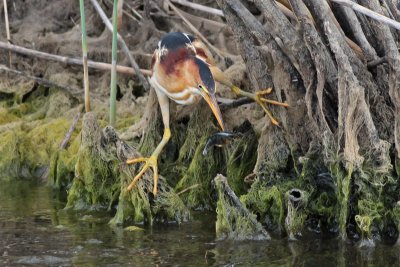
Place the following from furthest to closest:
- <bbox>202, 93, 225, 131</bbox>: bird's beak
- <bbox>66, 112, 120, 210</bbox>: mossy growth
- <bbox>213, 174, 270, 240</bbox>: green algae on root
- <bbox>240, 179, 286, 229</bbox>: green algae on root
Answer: <bbox>66, 112, 120, 210</bbox>: mossy growth, <bbox>202, 93, 225, 131</bbox>: bird's beak, <bbox>240, 179, 286, 229</bbox>: green algae on root, <bbox>213, 174, 270, 240</bbox>: green algae on root

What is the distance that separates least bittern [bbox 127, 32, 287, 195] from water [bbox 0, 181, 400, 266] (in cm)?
40

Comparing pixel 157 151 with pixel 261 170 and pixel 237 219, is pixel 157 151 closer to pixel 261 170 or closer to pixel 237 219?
pixel 261 170

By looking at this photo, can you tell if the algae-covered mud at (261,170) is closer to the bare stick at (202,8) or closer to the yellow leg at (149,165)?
the yellow leg at (149,165)

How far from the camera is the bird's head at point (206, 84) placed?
6.06 metres

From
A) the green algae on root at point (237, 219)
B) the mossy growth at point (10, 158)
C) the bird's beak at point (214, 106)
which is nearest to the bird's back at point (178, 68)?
the bird's beak at point (214, 106)

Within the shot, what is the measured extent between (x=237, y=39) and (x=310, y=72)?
1.96 ft

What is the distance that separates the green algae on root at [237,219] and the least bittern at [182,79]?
598mm

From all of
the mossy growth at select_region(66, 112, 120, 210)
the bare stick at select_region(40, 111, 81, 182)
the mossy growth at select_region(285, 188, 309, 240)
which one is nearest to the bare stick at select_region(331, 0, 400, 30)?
the mossy growth at select_region(285, 188, 309, 240)

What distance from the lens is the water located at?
5.31m

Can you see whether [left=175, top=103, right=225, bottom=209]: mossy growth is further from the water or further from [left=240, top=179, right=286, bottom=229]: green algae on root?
[left=240, top=179, right=286, bottom=229]: green algae on root

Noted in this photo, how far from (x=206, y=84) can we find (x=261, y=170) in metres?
0.68

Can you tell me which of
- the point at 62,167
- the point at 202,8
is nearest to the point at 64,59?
the point at 62,167

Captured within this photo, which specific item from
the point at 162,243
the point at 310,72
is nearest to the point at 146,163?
the point at 162,243

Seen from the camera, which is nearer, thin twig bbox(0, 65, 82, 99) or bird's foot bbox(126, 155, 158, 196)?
bird's foot bbox(126, 155, 158, 196)
